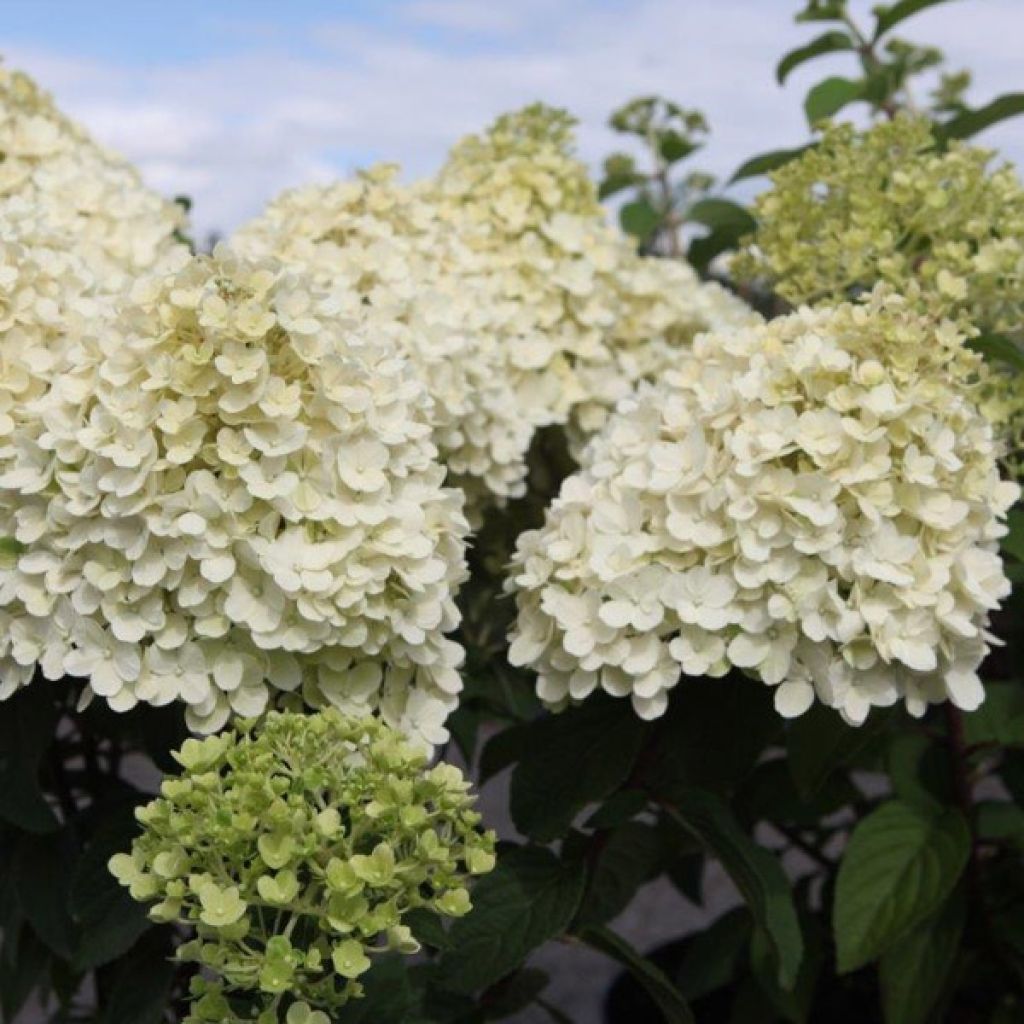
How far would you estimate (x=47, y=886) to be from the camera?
1.67 metres

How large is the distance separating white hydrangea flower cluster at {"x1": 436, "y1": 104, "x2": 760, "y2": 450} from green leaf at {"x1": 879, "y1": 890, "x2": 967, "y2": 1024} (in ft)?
2.48

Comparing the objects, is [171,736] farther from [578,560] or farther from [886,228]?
[886,228]

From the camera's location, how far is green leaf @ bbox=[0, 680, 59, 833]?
1526mm

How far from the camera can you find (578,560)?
1504mm

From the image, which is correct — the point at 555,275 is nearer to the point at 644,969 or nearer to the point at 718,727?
the point at 718,727

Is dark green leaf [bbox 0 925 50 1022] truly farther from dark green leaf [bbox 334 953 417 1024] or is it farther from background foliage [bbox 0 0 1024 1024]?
dark green leaf [bbox 334 953 417 1024]

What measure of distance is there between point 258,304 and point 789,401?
47 centimetres

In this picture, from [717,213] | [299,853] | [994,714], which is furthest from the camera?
[717,213]

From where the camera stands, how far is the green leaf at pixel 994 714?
6.34 feet

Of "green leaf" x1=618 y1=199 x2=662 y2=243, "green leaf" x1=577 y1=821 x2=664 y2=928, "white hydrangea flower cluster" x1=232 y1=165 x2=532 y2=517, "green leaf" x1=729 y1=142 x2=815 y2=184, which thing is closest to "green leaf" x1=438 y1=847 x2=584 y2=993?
"green leaf" x1=577 y1=821 x2=664 y2=928

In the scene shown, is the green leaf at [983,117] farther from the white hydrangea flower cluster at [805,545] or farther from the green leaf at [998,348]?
the white hydrangea flower cluster at [805,545]

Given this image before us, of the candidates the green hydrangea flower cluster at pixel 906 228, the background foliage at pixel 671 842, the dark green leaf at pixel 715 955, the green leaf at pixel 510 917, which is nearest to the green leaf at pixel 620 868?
the background foliage at pixel 671 842

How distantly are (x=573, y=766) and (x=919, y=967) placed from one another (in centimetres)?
55

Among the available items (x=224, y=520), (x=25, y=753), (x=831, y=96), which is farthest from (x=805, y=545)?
(x=831, y=96)
